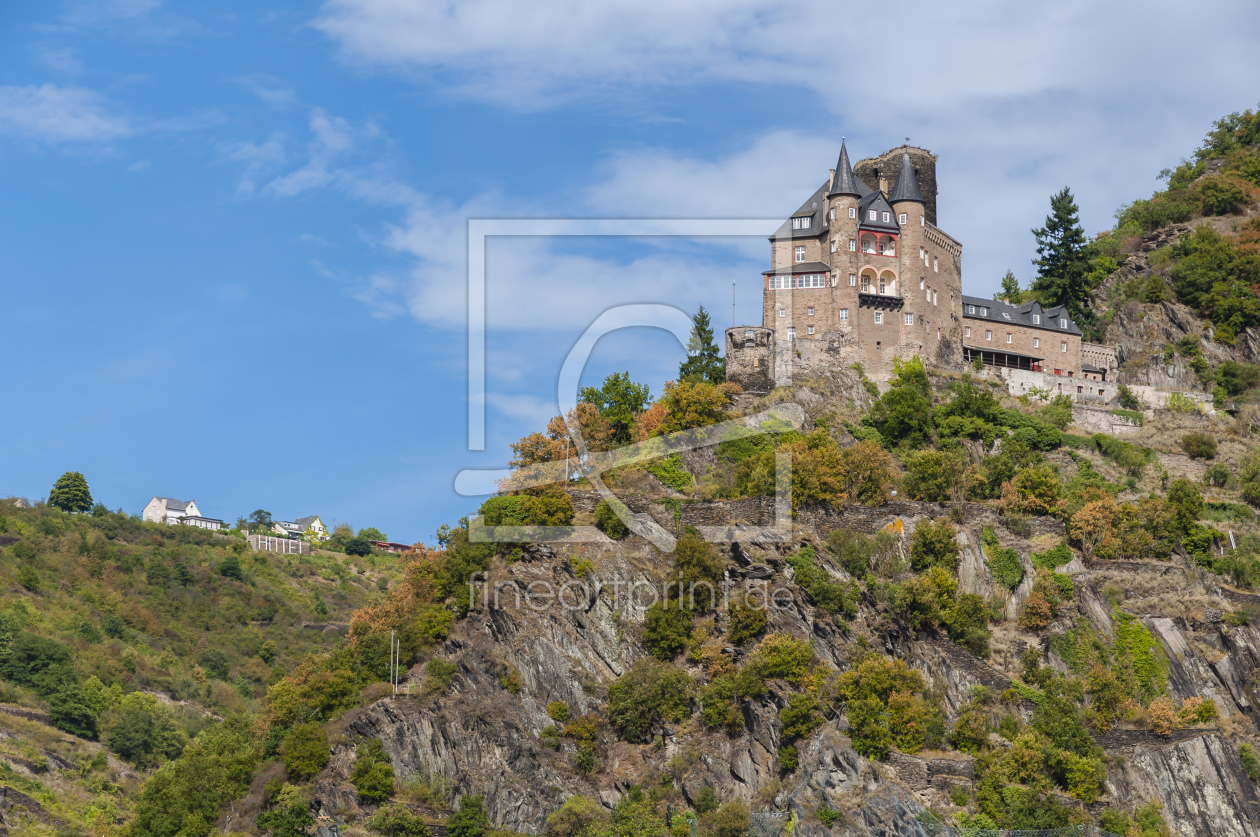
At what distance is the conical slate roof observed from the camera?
81.6 meters

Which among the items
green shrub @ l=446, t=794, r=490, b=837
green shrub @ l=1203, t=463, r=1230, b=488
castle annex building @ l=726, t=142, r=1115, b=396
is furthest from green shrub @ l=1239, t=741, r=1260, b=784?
castle annex building @ l=726, t=142, r=1115, b=396

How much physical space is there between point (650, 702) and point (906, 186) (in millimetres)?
38898

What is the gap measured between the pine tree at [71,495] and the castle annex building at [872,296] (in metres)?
78.8

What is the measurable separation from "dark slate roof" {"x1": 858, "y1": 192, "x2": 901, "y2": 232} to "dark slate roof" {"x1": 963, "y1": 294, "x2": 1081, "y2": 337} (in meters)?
7.96

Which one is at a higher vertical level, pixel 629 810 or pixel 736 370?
pixel 736 370

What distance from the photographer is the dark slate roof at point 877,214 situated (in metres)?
81.6

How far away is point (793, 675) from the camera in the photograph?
2186 inches

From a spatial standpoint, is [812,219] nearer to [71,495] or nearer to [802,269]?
[802,269]

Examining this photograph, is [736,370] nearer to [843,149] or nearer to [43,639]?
[843,149]

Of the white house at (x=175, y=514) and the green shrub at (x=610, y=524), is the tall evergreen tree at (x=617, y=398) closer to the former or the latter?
the green shrub at (x=610, y=524)

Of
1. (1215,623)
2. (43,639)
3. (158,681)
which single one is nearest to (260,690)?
(158,681)

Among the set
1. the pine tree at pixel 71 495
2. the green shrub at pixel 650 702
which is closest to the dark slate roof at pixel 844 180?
the green shrub at pixel 650 702

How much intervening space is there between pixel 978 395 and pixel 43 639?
61.9m

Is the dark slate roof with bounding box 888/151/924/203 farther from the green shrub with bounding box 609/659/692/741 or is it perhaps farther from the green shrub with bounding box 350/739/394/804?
the green shrub with bounding box 350/739/394/804
